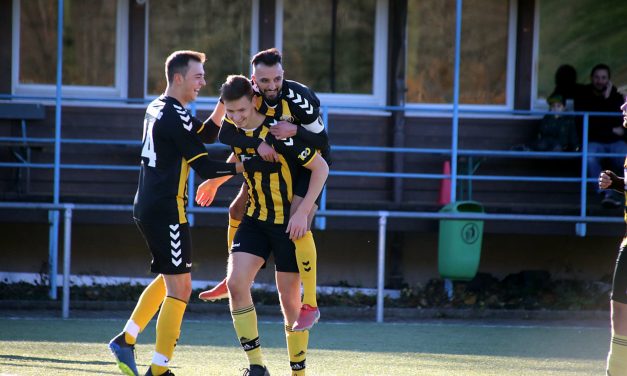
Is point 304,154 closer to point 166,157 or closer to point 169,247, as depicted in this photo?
point 166,157

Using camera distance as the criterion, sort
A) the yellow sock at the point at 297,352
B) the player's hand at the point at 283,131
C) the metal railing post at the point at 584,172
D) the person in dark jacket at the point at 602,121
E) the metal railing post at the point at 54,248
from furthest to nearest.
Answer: the person in dark jacket at the point at 602,121, the metal railing post at the point at 584,172, the metal railing post at the point at 54,248, the yellow sock at the point at 297,352, the player's hand at the point at 283,131

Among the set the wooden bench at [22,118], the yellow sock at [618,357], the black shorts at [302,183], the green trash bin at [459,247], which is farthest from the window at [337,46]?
the yellow sock at [618,357]

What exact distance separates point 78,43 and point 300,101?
299 inches

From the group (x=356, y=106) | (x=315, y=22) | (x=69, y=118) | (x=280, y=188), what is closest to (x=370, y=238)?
(x=356, y=106)

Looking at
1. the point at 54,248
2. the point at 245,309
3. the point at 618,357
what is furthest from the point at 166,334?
the point at 54,248

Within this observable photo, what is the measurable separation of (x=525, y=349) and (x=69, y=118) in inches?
268

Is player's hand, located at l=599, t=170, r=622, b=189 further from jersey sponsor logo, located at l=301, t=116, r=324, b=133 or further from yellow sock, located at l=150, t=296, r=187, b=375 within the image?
yellow sock, located at l=150, t=296, r=187, b=375

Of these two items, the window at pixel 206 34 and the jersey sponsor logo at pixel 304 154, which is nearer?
the jersey sponsor logo at pixel 304 154

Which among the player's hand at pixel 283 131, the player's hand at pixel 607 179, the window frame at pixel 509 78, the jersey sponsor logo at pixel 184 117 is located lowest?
the player's hand at pixel 607 179

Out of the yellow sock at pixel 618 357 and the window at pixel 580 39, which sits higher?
the window at pixel 580 39

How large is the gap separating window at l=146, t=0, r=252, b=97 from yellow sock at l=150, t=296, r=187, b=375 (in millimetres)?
7272

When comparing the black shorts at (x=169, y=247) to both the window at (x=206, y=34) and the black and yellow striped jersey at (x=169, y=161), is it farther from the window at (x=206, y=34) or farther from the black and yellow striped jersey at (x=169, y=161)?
the window at (x=206, y=34)

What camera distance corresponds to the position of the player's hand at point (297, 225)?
6.26 m

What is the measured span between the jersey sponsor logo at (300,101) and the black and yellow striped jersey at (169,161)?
0.55 metres
